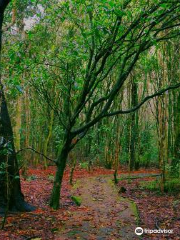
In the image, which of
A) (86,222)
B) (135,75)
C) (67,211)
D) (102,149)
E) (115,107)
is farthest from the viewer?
(102,149)

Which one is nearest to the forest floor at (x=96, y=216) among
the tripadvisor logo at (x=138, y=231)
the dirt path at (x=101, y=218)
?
the dirt path at (x=101, y=218)

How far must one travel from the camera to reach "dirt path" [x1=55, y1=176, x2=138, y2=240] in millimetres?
6305

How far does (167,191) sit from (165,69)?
4.87 metres

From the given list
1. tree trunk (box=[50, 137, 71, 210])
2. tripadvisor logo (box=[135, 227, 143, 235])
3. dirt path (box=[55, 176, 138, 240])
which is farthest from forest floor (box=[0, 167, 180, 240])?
tree trunk (box=[50, 137, 71, 210])

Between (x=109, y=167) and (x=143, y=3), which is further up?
(x=143, y=3)

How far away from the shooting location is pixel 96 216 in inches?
316

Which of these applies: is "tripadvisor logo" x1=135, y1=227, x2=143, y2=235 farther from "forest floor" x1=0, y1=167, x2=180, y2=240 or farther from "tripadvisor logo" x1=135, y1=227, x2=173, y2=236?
"forest floor" x1=0, y1=167, x2=180, y2=240

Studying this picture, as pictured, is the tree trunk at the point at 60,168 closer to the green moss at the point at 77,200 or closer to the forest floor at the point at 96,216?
the forest floor at the point at 96,216

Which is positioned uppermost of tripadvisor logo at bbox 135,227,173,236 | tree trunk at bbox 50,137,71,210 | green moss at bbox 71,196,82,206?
tree trunk at bbox 50,137,71,210

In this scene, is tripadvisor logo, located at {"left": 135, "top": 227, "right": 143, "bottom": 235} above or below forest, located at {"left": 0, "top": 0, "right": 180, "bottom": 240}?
below

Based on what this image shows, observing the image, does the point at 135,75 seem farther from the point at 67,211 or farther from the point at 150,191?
the point at 67,211

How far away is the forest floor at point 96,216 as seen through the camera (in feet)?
20.6

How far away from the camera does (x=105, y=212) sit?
338 inches

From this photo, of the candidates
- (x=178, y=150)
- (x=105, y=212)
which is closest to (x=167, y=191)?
(x=178, y=150)
